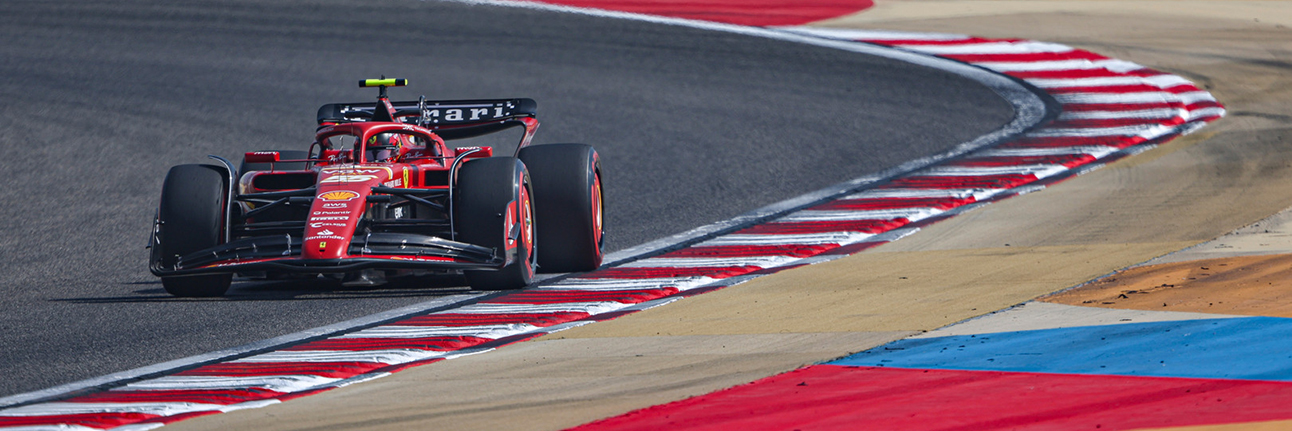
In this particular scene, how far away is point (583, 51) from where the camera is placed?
1775cm

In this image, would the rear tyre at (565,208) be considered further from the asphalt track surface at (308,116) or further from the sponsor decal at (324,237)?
the sponsor decal at (324,237)

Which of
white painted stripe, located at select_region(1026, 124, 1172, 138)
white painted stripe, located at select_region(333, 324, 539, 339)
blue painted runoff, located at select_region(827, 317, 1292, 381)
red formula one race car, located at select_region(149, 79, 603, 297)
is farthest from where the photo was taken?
white painted stripe, located at select_region(1026, 124, 1172, 138)

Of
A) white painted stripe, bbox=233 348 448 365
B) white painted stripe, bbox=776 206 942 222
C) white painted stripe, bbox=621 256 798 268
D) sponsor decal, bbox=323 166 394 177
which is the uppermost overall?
sponsor decal, bbox=323 166 394 177

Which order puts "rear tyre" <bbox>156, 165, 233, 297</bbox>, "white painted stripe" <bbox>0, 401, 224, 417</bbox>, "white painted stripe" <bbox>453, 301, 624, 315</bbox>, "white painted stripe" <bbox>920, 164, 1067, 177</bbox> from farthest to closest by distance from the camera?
"white painted stripe" <bbox>920, 164, 1067, 177</bbox> < "rear tyre" <bbox>156, 165, 233, 297</bbox> < "white painted stripe" <bbox>453, 301, 624, 315</bbox> < "white painted stripe" <bbox>0, 401, 224, 417</bbox>

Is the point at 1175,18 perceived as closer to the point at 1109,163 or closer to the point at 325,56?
the point at 1109,163

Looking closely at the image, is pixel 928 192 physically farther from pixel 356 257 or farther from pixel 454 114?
pixel 356 257

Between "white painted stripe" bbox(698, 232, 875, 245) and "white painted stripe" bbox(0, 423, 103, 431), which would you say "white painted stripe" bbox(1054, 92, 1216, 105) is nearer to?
"white painted stripe" bbox(698, 232, 875, 245)

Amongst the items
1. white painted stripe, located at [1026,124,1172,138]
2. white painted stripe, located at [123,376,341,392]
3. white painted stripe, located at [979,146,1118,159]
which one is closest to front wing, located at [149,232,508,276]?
white painted stripe, located at [123,376,341,392]

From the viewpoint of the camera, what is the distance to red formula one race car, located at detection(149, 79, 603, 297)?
7848 millimetres

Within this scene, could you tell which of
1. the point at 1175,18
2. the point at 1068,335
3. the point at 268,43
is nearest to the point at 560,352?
the point at 1068,335

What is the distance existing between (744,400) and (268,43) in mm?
14203

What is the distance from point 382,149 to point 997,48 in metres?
10.5

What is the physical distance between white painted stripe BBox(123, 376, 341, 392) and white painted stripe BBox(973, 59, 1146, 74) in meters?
12.2

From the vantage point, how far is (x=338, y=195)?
8.12 metres
